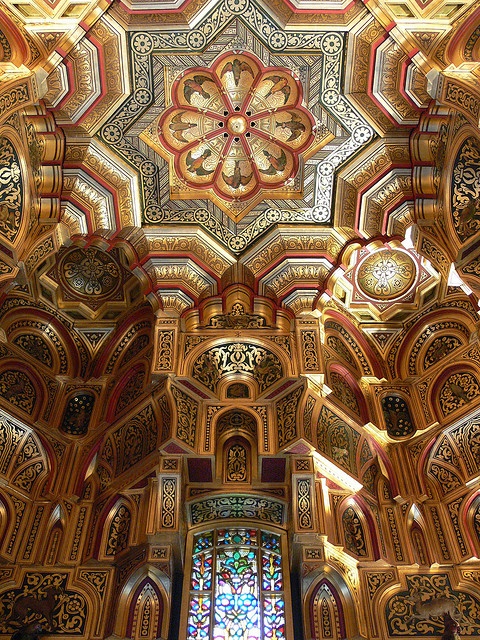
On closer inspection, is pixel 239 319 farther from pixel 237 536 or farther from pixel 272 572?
pixel 272 572

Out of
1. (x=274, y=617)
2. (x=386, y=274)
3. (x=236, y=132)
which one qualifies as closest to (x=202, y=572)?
(x=274, y=617)

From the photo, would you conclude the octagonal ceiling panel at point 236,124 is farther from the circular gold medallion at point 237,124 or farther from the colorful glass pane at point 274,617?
the colorful glass pane at point 274,617

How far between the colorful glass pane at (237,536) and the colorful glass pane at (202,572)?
225 mm

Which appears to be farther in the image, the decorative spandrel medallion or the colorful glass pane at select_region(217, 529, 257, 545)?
the decorative spandrel medallion

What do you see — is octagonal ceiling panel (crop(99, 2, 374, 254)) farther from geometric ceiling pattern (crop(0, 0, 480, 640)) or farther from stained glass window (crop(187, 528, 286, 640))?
stained glass window (crop(187, 528, 286, 640))

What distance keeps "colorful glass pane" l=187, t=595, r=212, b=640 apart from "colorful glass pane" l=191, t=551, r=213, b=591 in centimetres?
13

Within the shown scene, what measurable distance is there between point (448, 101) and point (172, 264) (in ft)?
12.8

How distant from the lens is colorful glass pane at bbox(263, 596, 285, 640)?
270 inches

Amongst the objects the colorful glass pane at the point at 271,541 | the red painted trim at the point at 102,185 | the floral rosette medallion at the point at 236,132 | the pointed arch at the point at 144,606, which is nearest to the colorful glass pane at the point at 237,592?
the colorful glass pane at the point at 271,541

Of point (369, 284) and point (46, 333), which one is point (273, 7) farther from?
point (46, 333)

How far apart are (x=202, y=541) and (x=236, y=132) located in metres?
5.06

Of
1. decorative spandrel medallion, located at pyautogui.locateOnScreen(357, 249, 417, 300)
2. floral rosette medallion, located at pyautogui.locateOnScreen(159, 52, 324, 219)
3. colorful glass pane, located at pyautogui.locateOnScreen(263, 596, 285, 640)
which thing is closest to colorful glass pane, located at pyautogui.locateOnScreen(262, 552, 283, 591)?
colorful glass pane, located at pyautogui.locateOnScreen(263, 596, 285, 640)

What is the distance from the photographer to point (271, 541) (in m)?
7.75

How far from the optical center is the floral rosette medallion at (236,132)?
8.71m
